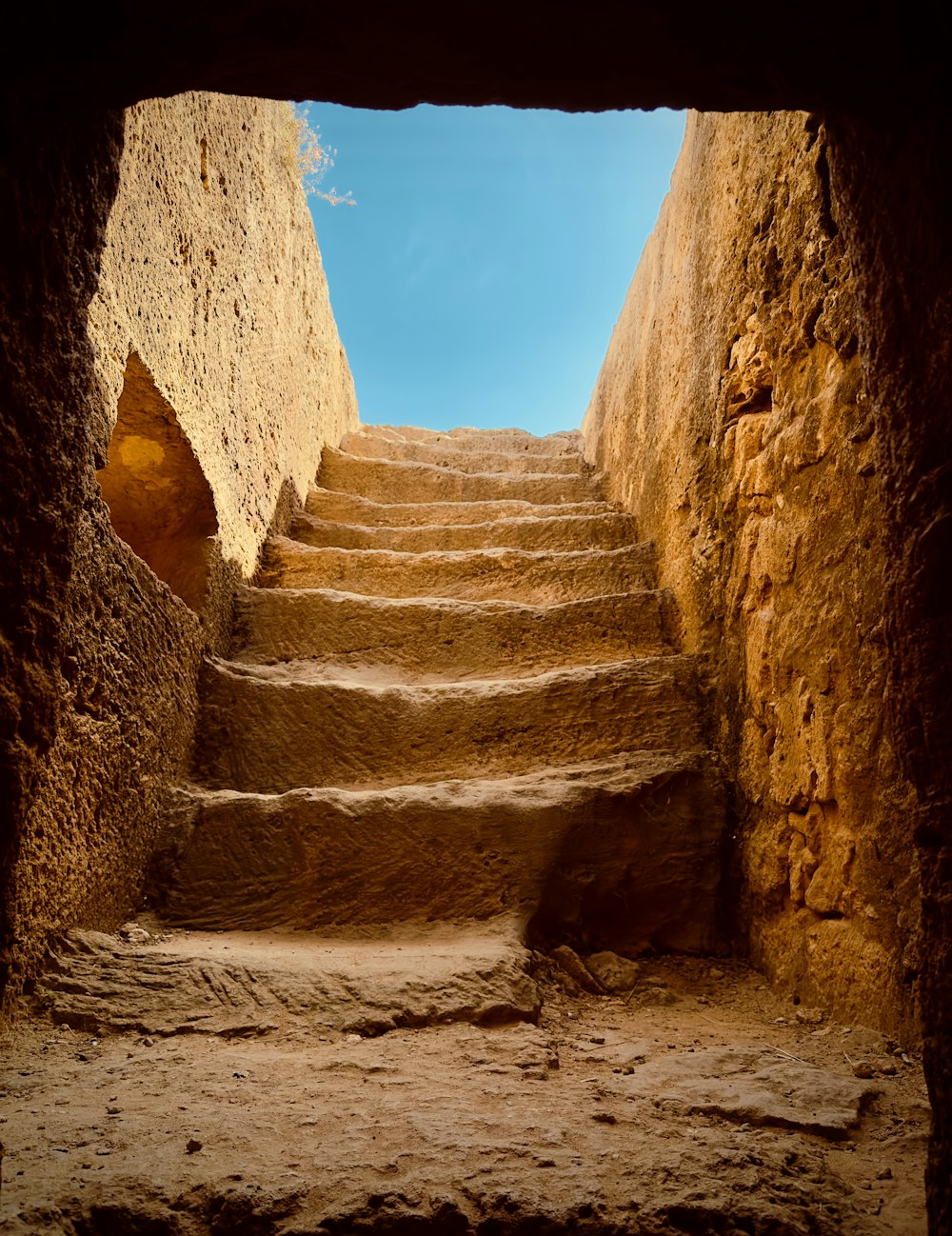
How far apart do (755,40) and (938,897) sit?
4.04 feet

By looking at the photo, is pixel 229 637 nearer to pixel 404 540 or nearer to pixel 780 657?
pixel 404 540

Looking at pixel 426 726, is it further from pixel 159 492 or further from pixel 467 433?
pixel 467 433

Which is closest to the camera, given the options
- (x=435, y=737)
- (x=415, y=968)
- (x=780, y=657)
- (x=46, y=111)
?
→ (x=46, y=111)

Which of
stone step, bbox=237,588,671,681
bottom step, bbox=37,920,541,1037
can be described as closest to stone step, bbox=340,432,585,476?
stone step, bbox=237,588,671,681

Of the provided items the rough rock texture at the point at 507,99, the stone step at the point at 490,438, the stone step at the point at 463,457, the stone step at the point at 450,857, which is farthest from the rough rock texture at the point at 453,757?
the stone step at the point at 490,438

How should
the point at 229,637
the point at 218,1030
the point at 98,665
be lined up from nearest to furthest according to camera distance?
1. the point at 218,1030
2. the point at 98,665
3. the point at 229,637

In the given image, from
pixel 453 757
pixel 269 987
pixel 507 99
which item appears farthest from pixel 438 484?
pixel 507 99

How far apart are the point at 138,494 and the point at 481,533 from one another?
6.52ft

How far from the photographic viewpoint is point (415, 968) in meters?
2.00

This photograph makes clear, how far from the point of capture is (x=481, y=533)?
14.8ft

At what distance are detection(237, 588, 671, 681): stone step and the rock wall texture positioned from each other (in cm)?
25

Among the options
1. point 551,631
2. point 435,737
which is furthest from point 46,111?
point 551,631

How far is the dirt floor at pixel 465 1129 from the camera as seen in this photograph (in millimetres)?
1139

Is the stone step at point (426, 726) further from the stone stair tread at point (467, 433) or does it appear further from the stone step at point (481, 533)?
the stone stair tread at point (467, 433)
